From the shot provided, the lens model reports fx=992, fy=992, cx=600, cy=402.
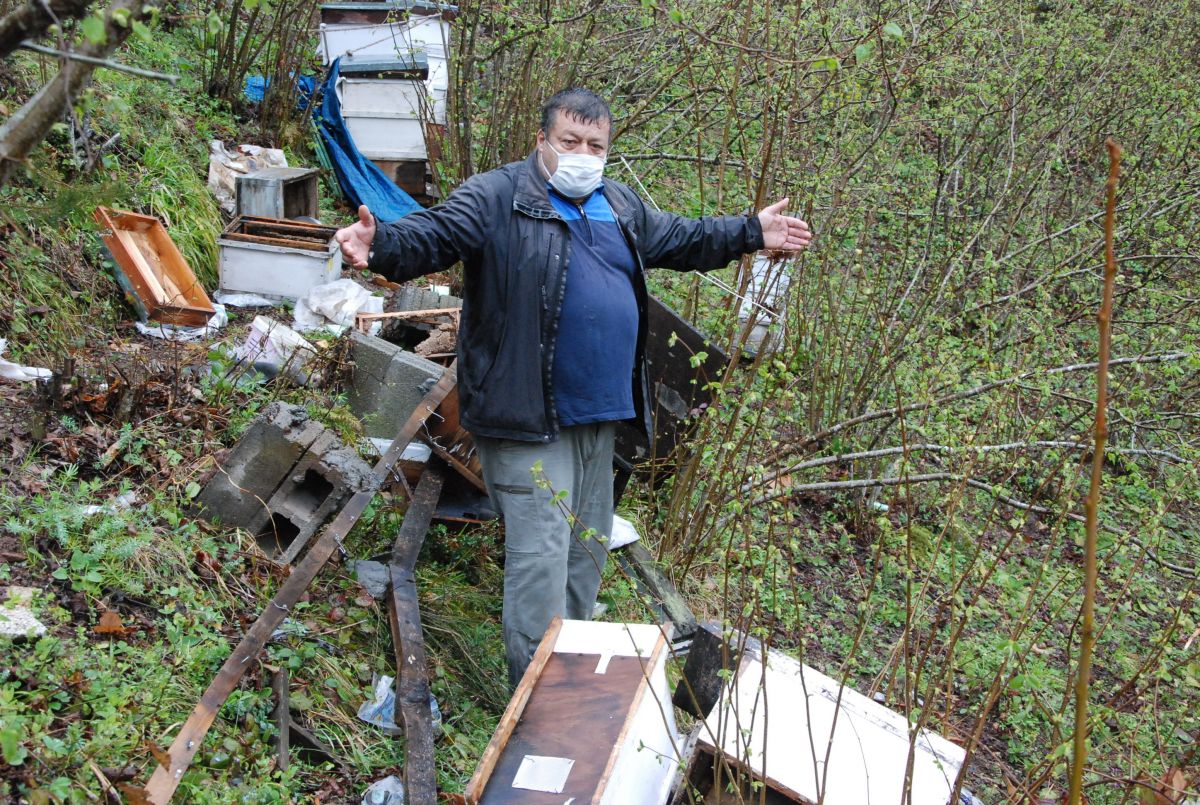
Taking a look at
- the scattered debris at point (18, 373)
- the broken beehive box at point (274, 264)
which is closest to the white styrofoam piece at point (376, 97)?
the broken beehive box at point (274, 264)

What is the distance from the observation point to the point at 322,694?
3.43m

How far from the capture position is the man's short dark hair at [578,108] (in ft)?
11.6

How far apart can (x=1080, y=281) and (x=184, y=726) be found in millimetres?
6342

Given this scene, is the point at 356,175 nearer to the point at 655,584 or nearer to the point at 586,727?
the point at 655,584

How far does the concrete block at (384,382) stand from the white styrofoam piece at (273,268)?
1.52 meters

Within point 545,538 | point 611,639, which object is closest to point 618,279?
point 545,538

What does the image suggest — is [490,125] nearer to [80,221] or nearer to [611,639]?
[80,221]

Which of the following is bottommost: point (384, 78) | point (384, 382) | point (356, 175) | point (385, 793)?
point (385, 793)

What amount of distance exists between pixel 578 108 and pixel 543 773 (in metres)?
2.22

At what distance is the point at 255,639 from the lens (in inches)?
123

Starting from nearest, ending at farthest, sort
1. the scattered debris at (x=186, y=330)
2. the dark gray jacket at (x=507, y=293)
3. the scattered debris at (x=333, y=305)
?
the dark gray jacket at (x=507, y=293)
the scattered debris at (x=186, y=330)
the scattered debris at (x=333, y=305)

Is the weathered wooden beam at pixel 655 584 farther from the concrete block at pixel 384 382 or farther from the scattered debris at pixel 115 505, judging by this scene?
the scattered debris at pixel 115 505

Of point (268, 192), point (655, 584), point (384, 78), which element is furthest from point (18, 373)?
point (384, 78)

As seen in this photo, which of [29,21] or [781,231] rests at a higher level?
[29,21]
